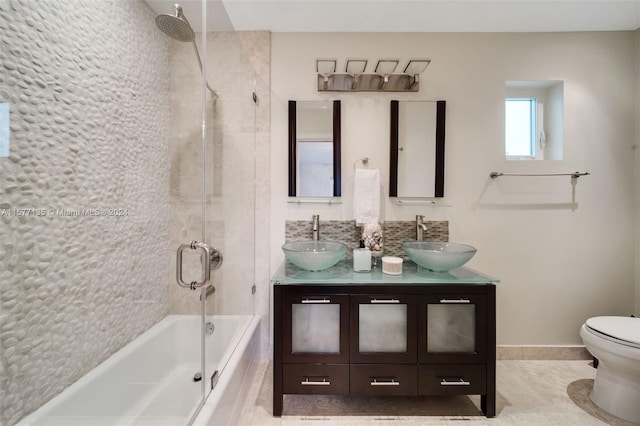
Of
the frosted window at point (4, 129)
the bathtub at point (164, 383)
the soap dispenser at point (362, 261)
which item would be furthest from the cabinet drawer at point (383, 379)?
the frosted window at point (4, 129)

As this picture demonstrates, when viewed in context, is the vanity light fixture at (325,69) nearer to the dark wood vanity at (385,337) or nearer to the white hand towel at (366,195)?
the white hand towel at (366,195)

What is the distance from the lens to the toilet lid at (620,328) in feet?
4.30

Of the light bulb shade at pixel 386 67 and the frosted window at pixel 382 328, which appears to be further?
the light bulb shade at pixel 386 67

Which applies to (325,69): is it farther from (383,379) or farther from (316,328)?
(383,379)

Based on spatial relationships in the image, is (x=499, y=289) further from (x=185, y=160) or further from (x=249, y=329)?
(x=185, y=160)

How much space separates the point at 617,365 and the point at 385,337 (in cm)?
123

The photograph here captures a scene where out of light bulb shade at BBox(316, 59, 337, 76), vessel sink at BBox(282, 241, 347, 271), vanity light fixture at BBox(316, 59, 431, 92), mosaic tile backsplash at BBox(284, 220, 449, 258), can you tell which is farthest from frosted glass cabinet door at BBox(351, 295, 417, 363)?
light bulb shade at BBox(316, 59, 337, 76)

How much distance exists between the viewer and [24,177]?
0.89 meters

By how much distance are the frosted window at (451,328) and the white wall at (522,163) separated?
0.68 m

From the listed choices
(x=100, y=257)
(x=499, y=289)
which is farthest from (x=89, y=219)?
(x=499, y=289)

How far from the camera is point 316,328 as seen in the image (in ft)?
4.62

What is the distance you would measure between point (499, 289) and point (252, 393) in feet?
6.24

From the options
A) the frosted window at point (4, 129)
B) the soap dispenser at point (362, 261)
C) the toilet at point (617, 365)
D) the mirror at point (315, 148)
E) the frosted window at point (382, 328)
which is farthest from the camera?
the mirror at point (315, 148)

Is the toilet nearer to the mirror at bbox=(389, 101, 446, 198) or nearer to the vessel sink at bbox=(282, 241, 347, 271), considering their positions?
the mirror at bbox=(389, 101, 446, 198)
